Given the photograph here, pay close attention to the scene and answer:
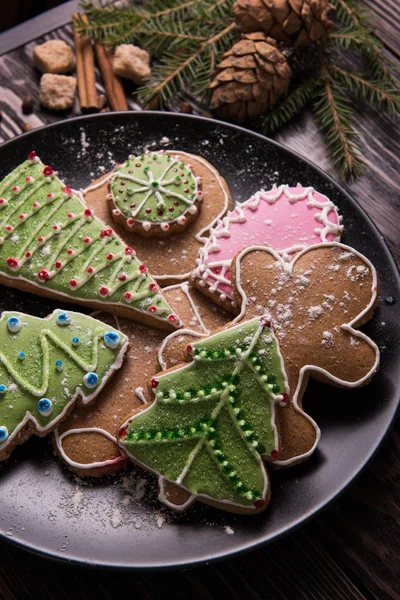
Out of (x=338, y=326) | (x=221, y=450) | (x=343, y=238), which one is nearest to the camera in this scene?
(x=221, y=450)

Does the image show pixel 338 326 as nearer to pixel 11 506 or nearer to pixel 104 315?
pixel 104 315

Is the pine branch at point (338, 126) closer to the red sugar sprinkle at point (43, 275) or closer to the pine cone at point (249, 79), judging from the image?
the pine cone at point (249, 79)

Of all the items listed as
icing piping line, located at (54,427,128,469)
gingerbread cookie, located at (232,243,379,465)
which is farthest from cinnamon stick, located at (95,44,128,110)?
icing piping line, located at (54,427,128,469)

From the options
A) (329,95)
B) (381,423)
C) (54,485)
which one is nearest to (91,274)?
(54,485)

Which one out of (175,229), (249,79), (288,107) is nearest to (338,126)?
(288,107)

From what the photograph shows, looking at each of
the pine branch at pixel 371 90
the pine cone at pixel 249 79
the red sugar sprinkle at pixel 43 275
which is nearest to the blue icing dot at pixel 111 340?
the red sugar sprinkle at pixel 43 275
